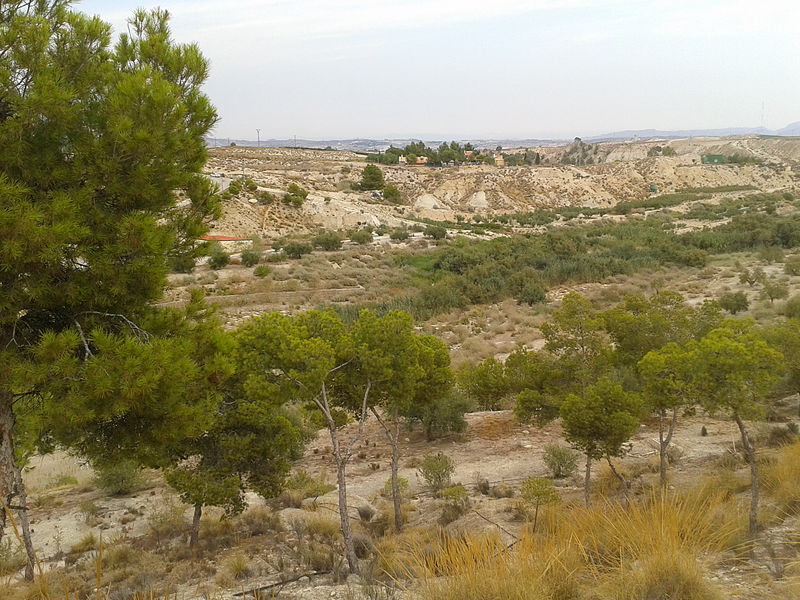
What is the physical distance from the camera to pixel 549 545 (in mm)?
4328

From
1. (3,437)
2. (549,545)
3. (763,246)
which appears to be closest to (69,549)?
(3,437)

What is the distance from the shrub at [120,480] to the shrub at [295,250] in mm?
22617

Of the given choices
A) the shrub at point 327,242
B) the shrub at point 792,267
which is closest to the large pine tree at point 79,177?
the shrub at point 792,267

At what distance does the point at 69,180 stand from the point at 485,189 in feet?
203

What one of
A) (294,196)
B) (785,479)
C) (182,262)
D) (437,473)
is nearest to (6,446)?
(182,262)

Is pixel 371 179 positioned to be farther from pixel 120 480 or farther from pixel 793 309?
pixel 120 480

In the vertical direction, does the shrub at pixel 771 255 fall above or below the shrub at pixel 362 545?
above

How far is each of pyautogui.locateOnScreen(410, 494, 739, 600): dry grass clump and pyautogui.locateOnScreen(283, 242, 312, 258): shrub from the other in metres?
29.5

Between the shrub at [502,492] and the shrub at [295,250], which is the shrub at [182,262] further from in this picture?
the shrub at [295,250]

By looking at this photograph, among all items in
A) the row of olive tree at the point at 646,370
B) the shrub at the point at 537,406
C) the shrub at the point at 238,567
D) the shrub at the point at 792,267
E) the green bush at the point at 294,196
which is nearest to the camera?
the row of olive tree at the point at 646,370

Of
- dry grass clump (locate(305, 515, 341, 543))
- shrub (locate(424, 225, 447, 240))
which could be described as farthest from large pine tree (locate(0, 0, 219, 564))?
shrub (locate(424, 225, 447, 240))

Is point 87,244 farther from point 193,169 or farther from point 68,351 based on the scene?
point 193,169

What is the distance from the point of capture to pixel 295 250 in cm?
3306

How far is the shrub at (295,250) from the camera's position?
32938mm
